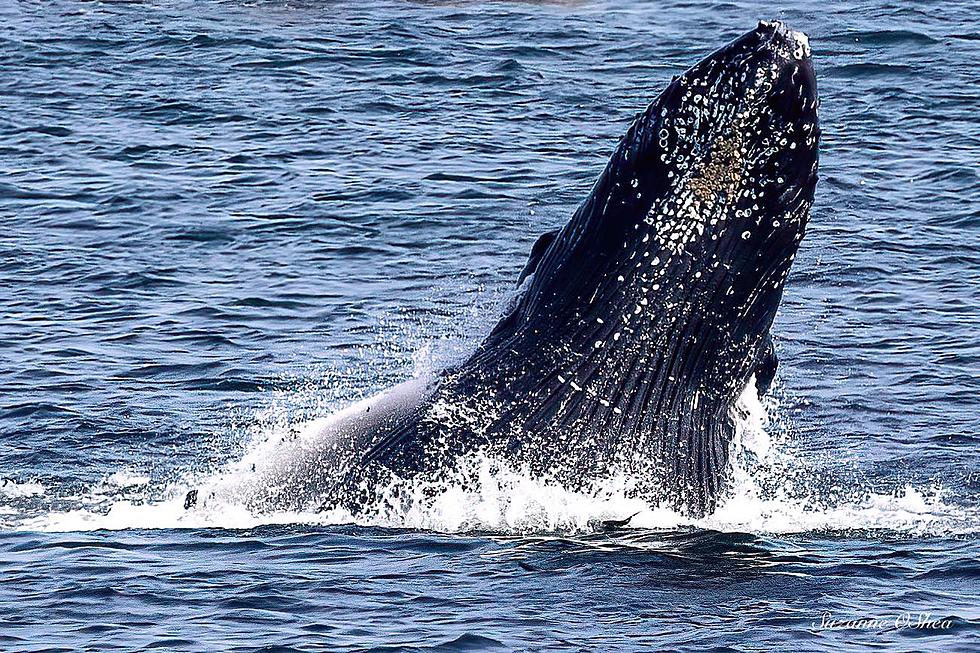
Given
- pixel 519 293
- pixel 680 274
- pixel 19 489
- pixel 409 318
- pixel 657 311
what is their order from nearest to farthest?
pixel 680 274 < pixel 657 311 < pixel 519 293 < pixel 19 489 < pixel 409 318

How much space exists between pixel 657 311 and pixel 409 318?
427 inches

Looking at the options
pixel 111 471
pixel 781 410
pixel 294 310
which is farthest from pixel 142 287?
pixel 781 410

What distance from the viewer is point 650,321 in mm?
14664

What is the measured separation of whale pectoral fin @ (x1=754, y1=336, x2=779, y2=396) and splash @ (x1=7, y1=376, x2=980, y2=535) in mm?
76

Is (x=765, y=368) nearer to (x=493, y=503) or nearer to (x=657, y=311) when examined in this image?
(x=657, y=311)

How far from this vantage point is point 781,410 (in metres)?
21.5

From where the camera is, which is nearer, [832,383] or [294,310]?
[832,383]

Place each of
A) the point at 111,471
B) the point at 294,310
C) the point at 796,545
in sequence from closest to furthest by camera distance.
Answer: the point at 796,545 < the point at 111,471 < the point at 294,310

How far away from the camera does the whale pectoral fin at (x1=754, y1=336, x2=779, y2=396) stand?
1479cm

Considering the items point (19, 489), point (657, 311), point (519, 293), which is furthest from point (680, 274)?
point (19, 489)

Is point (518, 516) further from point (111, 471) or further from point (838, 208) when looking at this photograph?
point (838, 208)

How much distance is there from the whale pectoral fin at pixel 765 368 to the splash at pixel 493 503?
0.25ft

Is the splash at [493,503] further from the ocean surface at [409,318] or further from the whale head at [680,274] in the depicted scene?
the whale head at [680,274]

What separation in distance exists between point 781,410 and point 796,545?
21.7 feet
